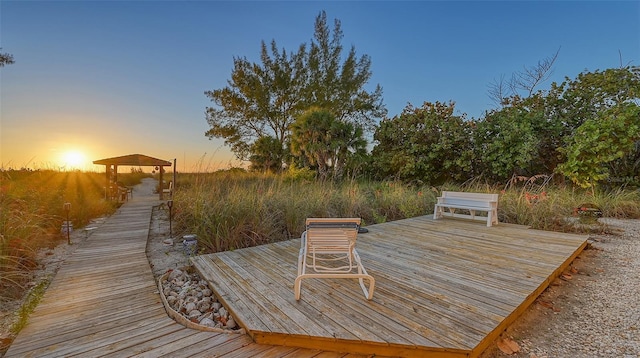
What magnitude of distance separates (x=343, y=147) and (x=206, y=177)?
5.67 meters

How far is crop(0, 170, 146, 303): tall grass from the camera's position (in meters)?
2.63

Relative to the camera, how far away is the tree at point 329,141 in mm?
10453

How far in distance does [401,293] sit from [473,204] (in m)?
3.93

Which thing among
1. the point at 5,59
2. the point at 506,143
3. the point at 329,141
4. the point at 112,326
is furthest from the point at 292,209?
the point at 5,59

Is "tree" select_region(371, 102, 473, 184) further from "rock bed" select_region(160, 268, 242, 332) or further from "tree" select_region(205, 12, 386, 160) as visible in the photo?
"rock bed" select_region(160, 268, 242, 332)

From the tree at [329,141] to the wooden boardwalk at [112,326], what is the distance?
7.97m

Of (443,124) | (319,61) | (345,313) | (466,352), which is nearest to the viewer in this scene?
(466,352)

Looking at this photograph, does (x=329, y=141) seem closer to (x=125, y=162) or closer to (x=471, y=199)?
(x=471, y=199)

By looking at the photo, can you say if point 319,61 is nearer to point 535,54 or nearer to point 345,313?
point 535,54

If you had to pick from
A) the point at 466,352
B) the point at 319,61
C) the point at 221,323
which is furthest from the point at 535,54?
the point at 221,323

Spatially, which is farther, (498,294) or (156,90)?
(156,90)

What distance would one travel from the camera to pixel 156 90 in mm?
7871

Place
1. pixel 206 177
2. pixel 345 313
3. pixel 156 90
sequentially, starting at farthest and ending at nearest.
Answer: pixel 156 90 < pixel 206 177 < pixel 345 313

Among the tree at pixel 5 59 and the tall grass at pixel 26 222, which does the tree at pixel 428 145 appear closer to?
the tall grass at pixel 26 222
